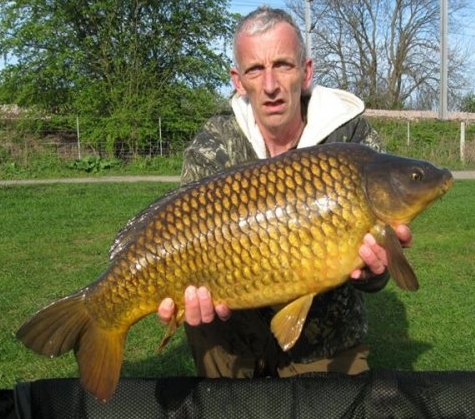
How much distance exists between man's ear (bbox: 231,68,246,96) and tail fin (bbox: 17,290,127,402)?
0.76 metres

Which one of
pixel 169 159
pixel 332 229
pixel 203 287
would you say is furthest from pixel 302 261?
pixel 169 159

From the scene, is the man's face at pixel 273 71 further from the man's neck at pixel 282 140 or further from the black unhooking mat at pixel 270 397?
the black unhooking mat at pixel 270 397

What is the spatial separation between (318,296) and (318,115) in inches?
19.8

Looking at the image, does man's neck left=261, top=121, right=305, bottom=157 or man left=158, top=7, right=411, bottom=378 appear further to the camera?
man's neck left=261, top=121, right=305, bottom=157

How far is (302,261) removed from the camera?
51.9 inches

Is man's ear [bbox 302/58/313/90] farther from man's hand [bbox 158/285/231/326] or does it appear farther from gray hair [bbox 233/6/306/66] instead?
man's hand [bbox 158/285/231/326]

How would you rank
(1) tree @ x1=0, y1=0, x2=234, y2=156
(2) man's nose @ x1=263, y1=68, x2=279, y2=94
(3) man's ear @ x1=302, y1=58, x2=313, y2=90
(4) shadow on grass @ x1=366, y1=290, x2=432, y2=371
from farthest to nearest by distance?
(1) tree @ x1=0, y1=0, x2=234, y2=156
(4) shadow on grass @ x1=366, y1=290, x2=432, y2=371
(3) man's ear @ x1=302, y1=58, x2=313, y2=90
(2) man's nose @ x1=263, y1=68, x2=279, y2=94

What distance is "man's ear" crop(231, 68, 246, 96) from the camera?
1840 millimetres

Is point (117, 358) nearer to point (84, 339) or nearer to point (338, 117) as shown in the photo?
point (84, 339)

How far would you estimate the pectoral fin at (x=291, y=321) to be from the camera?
1.42 m

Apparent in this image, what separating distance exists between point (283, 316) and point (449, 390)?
22.8 inches

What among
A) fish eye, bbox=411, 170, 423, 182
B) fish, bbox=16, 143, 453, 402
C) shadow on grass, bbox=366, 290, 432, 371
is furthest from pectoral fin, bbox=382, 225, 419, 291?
shadow on grass, bbox=366, 290, 432, 371

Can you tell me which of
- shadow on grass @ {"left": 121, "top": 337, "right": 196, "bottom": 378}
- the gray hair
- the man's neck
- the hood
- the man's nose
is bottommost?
shadow on grass @ {"left": 121, "top": 337, "right": 196, "bottom": 378}

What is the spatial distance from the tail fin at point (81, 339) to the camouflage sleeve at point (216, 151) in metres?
0.66
